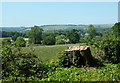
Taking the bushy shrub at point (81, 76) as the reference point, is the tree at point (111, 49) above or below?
above

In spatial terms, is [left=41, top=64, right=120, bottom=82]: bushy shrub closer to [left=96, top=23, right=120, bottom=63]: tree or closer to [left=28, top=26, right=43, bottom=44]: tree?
[left=96, top=23, right=120, bottom=63]: tree

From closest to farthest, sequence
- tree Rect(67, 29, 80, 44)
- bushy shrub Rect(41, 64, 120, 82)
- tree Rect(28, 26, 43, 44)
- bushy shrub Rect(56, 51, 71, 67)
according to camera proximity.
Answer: bushy shrub Rect(41, 64, 120, 82) → bushy shrub Rect(56, 51, 71, 67) → tree Rect(67, 29, 80, 44) → tree Rect(28, 26, 43, 44)

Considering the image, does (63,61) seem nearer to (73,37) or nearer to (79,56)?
(79,56)

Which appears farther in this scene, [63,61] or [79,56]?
[79,56]

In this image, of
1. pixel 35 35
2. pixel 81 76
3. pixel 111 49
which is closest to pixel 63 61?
pixel 81 76

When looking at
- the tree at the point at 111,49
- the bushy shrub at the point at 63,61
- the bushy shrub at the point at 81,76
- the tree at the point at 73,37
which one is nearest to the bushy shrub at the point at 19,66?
the bushy shrub at the point at 81,76

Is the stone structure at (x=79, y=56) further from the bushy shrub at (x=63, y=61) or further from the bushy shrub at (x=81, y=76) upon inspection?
the bushy shrub at (x=81, y=76)

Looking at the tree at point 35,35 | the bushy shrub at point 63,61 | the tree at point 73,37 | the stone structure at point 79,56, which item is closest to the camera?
the bushy shrub at point 63,61

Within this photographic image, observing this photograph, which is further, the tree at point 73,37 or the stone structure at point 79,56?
the tree at point 73,37

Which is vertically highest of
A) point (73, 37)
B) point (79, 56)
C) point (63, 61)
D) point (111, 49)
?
point (111, 49)

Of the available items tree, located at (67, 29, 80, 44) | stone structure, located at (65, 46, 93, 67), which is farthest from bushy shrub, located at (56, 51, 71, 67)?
tree, located at (67, 29, 80, 44)

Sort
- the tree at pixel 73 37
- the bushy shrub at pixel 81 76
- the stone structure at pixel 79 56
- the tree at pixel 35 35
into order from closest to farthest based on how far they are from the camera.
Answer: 1. the bushy shrub at pixel 81 76
2. the stone structure at pixel 79 56
3. the tree at pixel 73 37
4. the tree at pixel 35 35

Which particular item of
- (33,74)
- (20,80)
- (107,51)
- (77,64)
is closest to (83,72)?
(77,64)

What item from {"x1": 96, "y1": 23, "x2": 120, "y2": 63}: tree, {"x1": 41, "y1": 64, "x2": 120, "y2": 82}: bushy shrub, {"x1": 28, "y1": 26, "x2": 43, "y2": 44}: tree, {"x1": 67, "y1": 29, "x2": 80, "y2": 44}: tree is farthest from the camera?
{"x1": 28, "y1": 26, "x2": 43, "y2": 44}: tree
